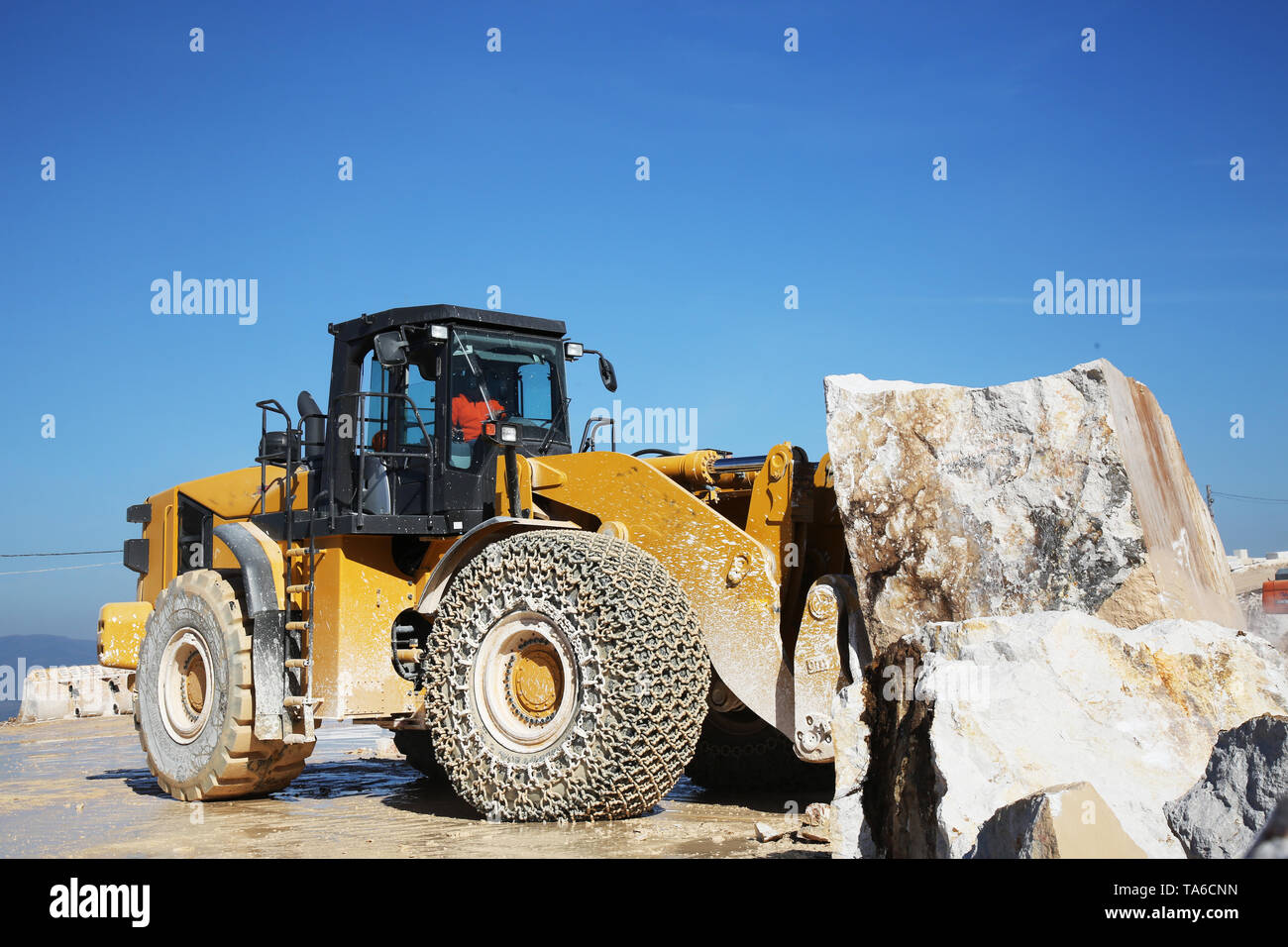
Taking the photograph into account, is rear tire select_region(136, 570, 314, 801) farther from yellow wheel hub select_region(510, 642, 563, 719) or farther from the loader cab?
yellow wheel hub select_region(510, 642, 563, 719)

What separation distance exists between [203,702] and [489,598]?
3.20 metres

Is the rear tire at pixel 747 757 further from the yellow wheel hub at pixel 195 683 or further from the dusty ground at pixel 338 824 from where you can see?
the yellow wheel hub at pixel 195 683

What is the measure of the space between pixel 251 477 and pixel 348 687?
2.62 metres

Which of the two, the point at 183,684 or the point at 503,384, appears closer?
the point at 503,384

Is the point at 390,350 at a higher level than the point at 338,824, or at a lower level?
higher

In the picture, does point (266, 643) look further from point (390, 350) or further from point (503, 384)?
point (503, 384)

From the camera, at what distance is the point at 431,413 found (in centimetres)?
837

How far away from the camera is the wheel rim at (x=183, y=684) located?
9.02 metres

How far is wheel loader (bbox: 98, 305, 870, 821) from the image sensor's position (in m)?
6.44

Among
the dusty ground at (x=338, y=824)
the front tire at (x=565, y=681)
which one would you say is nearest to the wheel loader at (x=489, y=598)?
the front tire at (x=565, y=681)

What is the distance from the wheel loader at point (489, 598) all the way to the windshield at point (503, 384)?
2cm

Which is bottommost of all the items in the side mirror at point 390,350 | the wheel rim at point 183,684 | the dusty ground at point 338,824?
the dusty ground at point 338,824

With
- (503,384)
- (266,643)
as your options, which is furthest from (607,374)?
(266,643)
